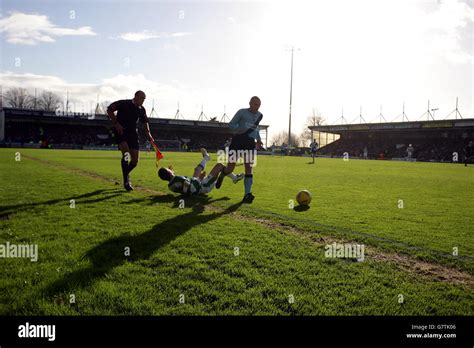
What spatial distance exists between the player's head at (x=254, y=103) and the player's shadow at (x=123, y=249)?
345cm

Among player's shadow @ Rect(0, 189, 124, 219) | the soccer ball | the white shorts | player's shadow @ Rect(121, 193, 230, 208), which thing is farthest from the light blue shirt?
player's shadow @ Rect(0, 189, 124, 219)

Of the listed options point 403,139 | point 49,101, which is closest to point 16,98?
point 49,101

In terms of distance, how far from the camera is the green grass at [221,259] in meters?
2.94

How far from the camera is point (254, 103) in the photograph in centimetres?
847

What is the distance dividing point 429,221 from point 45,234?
668 centimetres

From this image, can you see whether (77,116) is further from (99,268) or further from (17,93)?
(99,268)

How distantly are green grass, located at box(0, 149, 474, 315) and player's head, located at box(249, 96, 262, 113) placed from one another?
2518mm

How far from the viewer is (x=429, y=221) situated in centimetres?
649

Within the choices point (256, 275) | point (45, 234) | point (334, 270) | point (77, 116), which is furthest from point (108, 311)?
point (77, 116)

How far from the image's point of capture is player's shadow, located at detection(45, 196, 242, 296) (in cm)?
324

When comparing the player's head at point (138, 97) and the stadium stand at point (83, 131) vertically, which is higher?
the stadium stand at point (83, 131)
